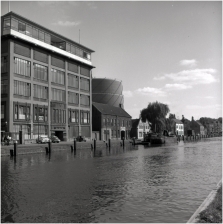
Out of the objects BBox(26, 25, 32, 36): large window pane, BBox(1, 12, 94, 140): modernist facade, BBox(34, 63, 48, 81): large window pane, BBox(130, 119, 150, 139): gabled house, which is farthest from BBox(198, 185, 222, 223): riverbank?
BBox(130, 119, 150, 139): gabled house

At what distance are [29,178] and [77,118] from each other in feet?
161

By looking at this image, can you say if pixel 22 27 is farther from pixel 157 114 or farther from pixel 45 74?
pixel 157 114

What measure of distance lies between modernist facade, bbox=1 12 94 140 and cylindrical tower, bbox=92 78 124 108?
31.6m

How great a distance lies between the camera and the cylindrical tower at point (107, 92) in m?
106

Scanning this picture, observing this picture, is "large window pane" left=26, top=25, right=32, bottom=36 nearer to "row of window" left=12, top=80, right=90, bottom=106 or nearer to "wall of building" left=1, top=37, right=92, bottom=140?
"wall of building" left=1, top=37, right=92, bottom=140

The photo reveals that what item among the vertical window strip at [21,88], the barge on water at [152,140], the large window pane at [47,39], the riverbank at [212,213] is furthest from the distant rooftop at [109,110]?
the riverbank at [212,213]

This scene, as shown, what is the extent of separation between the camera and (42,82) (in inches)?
2338

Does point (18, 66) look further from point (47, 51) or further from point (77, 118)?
point (77, 118)

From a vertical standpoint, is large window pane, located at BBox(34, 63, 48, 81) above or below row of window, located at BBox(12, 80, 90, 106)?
above

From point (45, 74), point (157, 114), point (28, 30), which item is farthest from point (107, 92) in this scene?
point (28, 30)

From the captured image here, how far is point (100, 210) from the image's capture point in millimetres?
11719

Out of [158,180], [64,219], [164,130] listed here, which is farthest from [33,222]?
[164,130]

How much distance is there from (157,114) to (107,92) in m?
27.3

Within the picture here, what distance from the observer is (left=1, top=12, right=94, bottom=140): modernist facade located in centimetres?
5216
